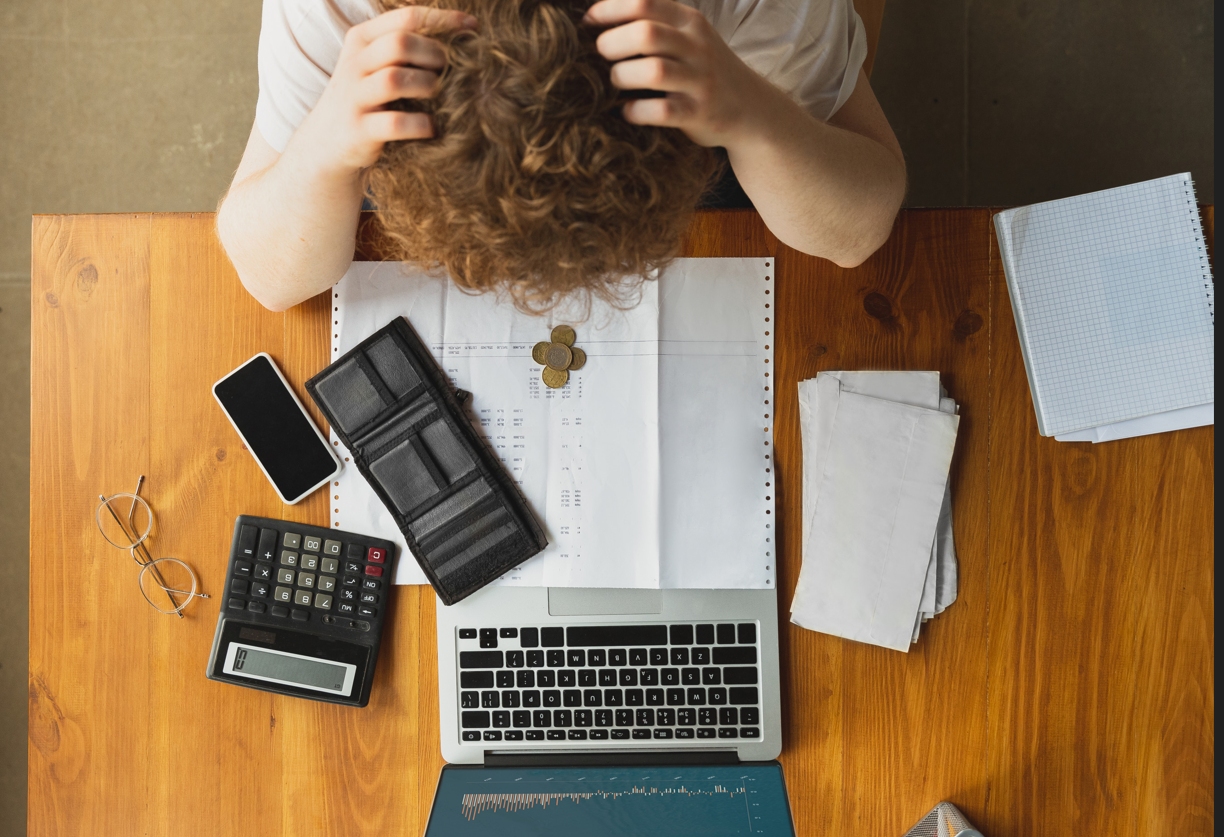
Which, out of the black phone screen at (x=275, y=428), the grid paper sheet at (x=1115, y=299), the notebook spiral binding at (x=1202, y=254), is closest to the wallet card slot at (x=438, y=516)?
the black phone screen at (x=275, y=428)

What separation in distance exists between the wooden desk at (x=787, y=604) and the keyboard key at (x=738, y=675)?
0.04 meters

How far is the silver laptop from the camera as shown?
28.5 inches

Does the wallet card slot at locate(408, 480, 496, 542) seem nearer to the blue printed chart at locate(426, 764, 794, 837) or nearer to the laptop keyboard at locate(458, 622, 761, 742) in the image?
the laptop keyboard at locate(458, 622, 761, 742)

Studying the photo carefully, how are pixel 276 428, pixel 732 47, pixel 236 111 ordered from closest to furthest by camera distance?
pixel 732 47, pixel 276 428, pixel 236 111

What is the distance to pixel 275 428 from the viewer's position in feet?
2.43

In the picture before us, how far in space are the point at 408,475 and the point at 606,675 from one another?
10.8 inches

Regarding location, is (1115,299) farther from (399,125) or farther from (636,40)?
(399,125)

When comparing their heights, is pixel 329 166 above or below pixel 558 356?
above

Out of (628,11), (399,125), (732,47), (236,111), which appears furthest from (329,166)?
(236,111)

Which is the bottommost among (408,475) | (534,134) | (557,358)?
(408,475)

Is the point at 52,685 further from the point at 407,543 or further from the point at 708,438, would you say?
the point at 708,438

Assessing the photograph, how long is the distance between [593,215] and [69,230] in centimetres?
61

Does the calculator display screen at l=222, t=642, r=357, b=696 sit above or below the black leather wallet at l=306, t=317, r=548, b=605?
below

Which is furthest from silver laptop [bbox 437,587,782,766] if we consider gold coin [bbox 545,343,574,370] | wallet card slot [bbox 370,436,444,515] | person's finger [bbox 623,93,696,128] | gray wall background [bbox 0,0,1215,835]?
gray wall background [bbox 0,0,1215,835]
